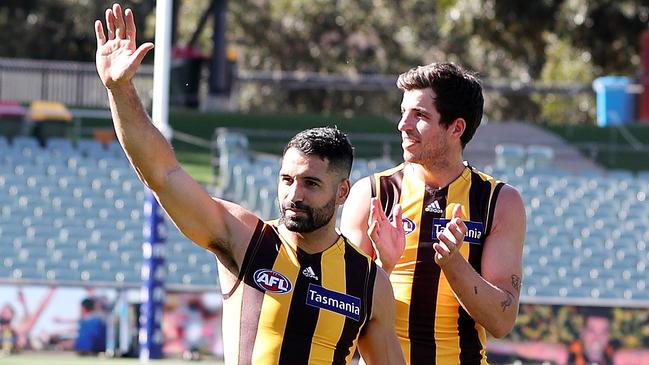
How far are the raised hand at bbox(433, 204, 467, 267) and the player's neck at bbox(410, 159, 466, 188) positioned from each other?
0.43 meters

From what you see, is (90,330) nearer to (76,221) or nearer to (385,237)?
(76,221)

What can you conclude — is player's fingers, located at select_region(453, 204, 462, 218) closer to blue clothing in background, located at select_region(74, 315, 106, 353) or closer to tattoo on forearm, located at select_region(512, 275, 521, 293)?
tattoo on forearm, located at select_region(512, 275, 521, 293)

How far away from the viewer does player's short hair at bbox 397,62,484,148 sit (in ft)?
15.0

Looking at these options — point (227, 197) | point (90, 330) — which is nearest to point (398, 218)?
point (90, 330)

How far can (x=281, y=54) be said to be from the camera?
141 ft

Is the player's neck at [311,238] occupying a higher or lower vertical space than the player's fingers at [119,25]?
lower

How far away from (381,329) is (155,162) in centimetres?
92

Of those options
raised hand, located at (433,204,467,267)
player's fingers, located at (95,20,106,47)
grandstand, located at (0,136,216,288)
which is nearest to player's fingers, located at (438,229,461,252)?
raised hand, located at (433,204,467,267)

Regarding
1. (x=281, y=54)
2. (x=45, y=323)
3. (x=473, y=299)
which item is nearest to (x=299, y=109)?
(x=281, y=54)

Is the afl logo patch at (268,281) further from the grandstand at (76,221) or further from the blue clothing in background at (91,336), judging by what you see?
the grandstand at (76,221)

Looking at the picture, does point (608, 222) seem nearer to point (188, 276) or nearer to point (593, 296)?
point (593, 296)

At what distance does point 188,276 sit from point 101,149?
526 cm

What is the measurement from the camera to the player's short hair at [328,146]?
4062mm

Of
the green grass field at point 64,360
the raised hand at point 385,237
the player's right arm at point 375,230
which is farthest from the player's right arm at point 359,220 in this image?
the green grass field at point 64,360
